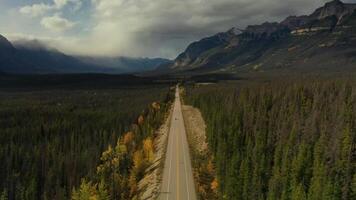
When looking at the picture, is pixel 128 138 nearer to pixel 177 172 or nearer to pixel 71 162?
pixel 71 162

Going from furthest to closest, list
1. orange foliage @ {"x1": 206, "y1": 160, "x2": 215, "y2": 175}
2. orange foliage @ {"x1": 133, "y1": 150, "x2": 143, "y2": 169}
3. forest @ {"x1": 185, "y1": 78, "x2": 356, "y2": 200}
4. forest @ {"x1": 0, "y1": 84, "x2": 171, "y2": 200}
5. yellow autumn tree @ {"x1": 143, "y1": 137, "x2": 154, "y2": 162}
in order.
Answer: yellow autumn tree @ {"x1": 143, "y1": 137, "x2": 154, "y2": 162} → orange foliage @ {"x1": 133, "y1": 150, "x2": 143, "y2": 169} → forest @ {"x1": 0, "y1": 84, "x2": 171, "y2": 200} → orange foliage @ {"x1": 206, "y1": 160, "x2": 215, "y2": 175} → forest @ {"x1": 185, "y1": 78, "x2": 356, "y2": 200}

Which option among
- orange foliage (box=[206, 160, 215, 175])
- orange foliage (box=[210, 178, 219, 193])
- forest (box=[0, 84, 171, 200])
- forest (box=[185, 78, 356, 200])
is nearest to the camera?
forest (box=[185, 78, 356, 200])

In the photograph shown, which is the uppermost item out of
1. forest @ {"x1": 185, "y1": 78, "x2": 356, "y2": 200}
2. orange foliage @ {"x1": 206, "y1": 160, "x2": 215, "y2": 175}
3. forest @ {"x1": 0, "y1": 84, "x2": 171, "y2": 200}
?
forest @ {"x1": 185, "y1": 78, "x2": 356, "y2": 200}

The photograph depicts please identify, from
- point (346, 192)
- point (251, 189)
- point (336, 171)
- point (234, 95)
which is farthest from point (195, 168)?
point (234, 95)

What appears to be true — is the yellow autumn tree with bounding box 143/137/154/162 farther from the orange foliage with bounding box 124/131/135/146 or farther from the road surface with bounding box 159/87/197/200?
the orange foliage with bounding box 124/131/135/146

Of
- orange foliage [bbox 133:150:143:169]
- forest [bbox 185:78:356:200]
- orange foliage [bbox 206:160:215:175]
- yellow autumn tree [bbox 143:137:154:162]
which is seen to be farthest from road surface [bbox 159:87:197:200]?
orange foliage [bbox 133:150:143:169]

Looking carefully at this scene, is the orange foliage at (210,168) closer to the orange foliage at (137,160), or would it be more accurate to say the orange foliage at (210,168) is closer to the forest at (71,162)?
the forest at (71,162)
